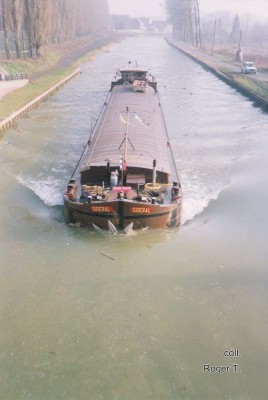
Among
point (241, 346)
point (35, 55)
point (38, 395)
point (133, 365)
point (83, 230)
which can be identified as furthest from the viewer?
point (35, 55)

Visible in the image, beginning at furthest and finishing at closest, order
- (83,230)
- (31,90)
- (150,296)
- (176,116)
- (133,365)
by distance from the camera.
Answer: (31,90), (176,116), (83,230), (150,296), (133,365)

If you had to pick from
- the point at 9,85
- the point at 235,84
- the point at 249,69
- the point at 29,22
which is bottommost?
the point at 235,84

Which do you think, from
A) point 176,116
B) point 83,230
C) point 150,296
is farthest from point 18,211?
point 176,116

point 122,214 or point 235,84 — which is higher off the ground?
point 235,84

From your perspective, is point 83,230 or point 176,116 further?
point 176,116

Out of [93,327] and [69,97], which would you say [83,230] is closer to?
[93,327]

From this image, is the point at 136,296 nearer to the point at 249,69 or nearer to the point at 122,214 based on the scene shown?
the point at 122,214

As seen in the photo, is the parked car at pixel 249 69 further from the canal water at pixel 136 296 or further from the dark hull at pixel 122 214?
the dark hull at pixel 122 214

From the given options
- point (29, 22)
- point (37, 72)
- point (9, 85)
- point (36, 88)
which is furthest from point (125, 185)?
point (29, 22)
